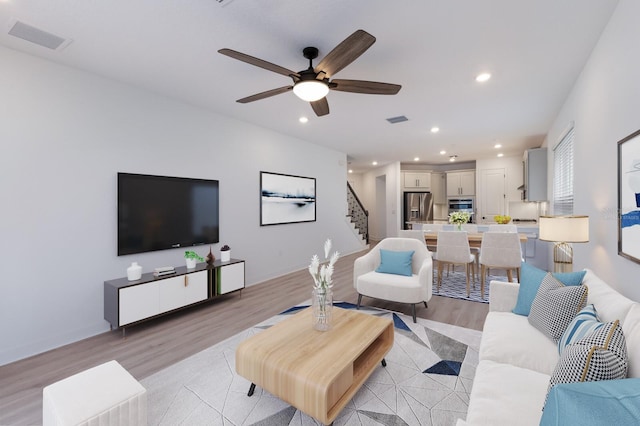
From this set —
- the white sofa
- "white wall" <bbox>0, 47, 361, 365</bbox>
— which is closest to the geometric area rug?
the white sofa

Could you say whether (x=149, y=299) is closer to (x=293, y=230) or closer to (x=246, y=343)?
(x=246, y=343)

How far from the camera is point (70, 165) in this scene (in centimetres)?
290

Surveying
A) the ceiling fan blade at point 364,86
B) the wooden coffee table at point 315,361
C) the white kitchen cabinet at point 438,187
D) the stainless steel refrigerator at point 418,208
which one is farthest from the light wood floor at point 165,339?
the white kitchen cabinet at point 438,187

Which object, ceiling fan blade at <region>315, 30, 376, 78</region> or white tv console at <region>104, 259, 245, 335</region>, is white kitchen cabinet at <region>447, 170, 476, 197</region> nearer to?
white tv console at <region>104, 259, 245, 335</region>

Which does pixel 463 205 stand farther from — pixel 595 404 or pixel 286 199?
pixel 595 404

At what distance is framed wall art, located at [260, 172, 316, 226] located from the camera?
518 cm

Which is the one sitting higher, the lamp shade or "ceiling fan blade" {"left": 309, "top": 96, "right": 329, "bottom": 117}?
"ceiling fan blade" {"left": 309, "top": 96, "right": 329, "bottom": 117}

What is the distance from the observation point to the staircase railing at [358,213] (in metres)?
9.31

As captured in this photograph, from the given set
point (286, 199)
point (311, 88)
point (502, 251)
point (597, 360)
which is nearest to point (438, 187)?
point (502, 251)

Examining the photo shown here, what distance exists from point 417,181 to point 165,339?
324 inches

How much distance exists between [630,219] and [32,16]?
14.4ft

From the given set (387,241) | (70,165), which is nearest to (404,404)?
(387,241)

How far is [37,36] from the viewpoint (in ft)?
7.76

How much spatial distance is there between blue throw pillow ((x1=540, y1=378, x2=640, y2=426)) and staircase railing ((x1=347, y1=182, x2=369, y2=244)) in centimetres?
839
